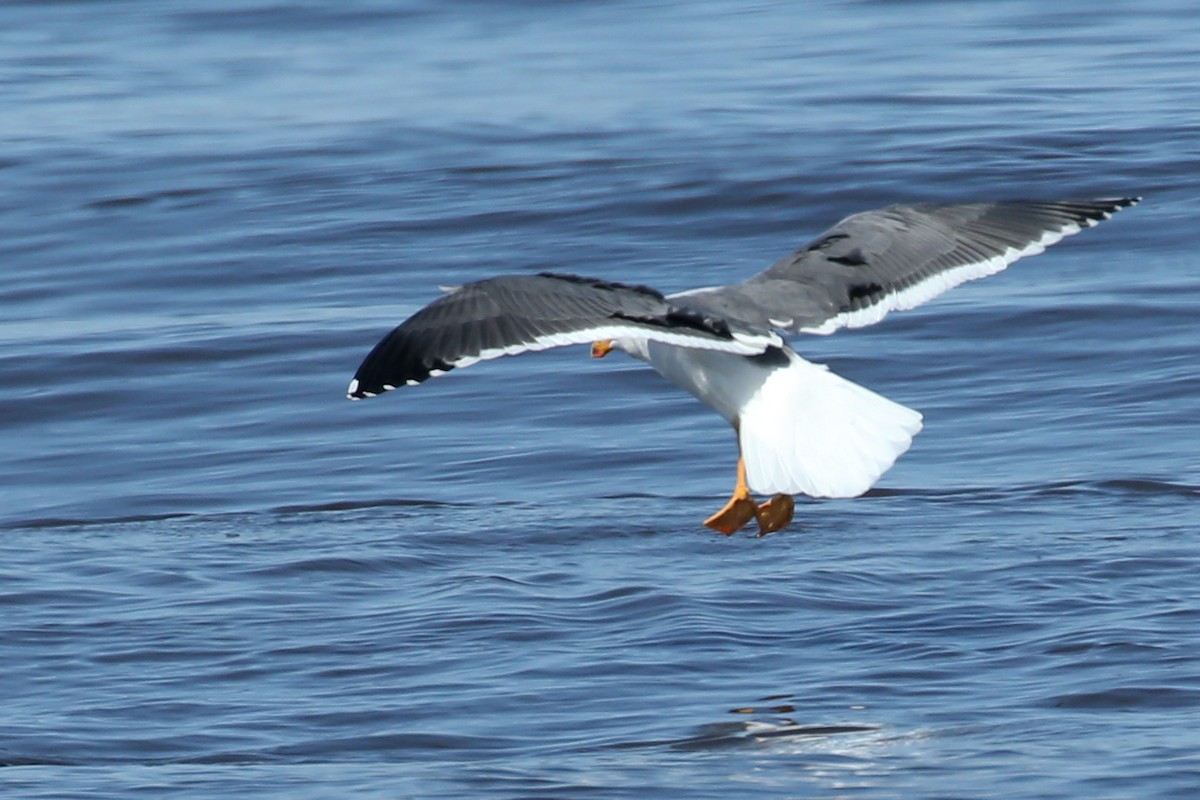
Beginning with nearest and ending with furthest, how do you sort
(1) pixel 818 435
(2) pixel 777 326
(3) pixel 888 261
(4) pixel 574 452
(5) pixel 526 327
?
(5) pixel 526 327, (1) pixel 818 435, (2) pixel 777 326, (3) pixel 888 261, (4) pixel 574 452

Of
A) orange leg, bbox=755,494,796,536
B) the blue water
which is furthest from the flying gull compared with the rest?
the blue water

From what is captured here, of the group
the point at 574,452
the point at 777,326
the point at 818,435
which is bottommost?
the point at 574,452

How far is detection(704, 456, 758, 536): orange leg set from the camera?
6070 mm

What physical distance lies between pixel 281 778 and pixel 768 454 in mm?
1510

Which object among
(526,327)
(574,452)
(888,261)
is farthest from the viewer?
(574,452)

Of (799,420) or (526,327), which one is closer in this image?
(526,327)

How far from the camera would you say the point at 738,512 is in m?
6.09

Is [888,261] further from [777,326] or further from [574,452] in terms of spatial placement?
[574,452]

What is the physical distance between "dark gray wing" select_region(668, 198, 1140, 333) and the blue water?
29.6 inches

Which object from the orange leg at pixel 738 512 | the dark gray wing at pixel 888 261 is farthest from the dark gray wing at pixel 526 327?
the orange leg at pixel 738 512

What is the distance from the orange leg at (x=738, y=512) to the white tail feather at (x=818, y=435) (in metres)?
0.45

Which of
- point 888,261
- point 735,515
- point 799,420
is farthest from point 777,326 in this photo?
point 735,515

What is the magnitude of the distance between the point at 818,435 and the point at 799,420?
0.10 metres

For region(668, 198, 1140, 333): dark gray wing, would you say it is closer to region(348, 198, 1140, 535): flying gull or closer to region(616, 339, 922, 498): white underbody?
region(348, 198, 1140, 535): flying gull
